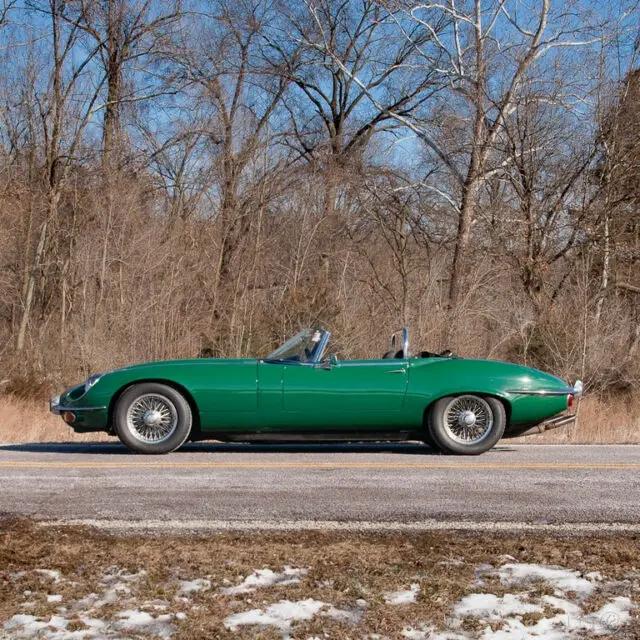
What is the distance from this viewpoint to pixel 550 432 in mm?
13773

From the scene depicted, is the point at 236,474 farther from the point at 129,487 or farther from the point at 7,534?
the point at 7,534

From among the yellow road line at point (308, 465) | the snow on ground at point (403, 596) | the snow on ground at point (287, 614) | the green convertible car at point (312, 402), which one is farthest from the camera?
the green convertible car at point (312, 402)

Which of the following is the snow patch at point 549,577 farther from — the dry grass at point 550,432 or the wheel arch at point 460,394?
the dry grass at point 550,432

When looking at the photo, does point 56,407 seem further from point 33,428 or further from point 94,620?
point 94,620

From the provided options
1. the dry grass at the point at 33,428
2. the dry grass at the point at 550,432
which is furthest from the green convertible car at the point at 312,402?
the dry grass at the point at 33,428

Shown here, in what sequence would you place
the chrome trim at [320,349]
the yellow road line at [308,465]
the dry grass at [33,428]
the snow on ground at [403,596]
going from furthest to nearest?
the dry grass at [33,428] → the chrome trim at [320,349] → the yellow road line at [308,465] → the snow on ground at [403,596]

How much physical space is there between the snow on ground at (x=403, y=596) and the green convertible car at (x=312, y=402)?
16.2ft

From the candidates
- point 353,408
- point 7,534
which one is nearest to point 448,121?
point 353,408

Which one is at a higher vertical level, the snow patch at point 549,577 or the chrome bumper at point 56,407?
the chrome bumper at point 56,407

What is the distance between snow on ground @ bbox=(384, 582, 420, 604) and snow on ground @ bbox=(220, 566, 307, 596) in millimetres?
465

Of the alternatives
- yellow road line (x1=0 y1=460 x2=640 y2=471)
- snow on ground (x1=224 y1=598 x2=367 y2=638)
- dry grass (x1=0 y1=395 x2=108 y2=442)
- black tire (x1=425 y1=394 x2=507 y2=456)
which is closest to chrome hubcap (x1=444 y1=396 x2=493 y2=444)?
black tire (x1=425 y1=394 x2=507 y2=456)

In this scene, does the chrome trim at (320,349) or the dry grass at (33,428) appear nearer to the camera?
the chrome trim at (320,349)

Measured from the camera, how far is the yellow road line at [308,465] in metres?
8.36

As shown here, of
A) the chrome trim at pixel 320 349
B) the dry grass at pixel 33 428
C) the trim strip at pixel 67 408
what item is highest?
the chrome trim at pixel 320 349
